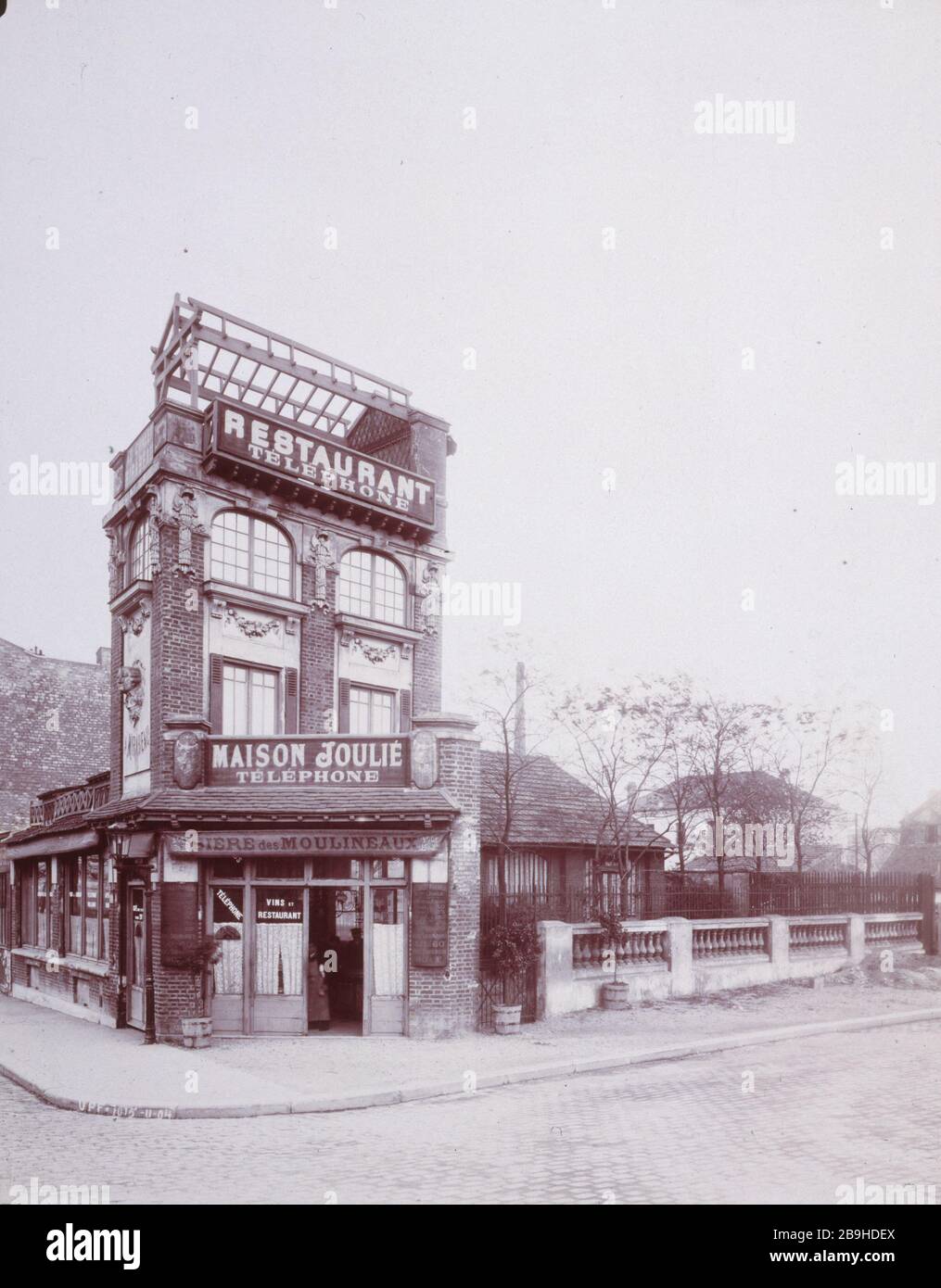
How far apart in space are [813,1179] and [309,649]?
45.2 ft

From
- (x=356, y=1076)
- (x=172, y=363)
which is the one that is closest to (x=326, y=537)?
(x=172, y=363)

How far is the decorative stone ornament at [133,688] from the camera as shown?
64.5 ft

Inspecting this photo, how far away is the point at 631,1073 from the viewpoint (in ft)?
46.9

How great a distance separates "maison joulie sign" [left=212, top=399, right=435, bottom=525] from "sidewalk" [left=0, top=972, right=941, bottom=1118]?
938 centimetres

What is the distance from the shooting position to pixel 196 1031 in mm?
16391

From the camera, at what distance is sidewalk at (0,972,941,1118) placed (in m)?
12.5

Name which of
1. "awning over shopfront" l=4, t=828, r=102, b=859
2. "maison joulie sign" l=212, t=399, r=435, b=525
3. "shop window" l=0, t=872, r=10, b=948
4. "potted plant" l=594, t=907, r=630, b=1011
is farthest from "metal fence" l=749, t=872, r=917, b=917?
"shop window" l=0, t=872, r=10, b=948

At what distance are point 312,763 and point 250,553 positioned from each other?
164 inches

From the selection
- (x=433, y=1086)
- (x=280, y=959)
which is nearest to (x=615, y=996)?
(x=280, y=959)

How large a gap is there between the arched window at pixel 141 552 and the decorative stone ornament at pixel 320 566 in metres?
2.89

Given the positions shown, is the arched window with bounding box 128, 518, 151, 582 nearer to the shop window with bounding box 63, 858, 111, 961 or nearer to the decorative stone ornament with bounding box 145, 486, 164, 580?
the decorative stone ornament with bounding box 145, 486, 164, 580

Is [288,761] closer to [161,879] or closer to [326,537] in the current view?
[161,879]

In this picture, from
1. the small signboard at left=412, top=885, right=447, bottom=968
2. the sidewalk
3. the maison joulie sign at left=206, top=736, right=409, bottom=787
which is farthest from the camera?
the maison joulie sign at left=206, top=736, right=409, bottom=787

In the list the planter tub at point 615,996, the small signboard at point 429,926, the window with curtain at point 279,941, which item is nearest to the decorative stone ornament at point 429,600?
the small signboard at point 429,926
